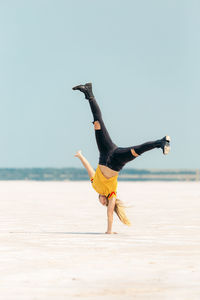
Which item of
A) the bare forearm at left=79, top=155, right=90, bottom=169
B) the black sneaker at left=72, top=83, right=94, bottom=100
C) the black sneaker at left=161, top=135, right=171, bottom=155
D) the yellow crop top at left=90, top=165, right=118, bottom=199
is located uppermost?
the black sneaker at left=72, top=83, right=94, bottom=100

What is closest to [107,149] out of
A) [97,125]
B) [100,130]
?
[100,130]

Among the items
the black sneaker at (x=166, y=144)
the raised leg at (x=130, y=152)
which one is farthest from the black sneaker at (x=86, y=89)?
the black sneaker at (x=166, y=144)

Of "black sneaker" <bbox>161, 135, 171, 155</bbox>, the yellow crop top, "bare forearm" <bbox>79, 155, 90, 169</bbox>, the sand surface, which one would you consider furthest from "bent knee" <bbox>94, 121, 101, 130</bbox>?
the sand surface

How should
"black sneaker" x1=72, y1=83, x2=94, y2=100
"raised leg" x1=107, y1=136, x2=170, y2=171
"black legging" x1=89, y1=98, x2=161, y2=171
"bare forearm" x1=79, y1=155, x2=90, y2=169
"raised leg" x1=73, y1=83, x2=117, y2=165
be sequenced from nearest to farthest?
"raised leg" x1=107, y1=136, x2=170, y2=171
"black legging" x1=89, y1=98, x2=161, y2=171
"raised leg" x1=73, y1=83, x2=117, y2=165
"black sneaker" x1=72, y1=83, x2=94, y2=100
"bare forearm" x1=79, y1=155, x2=90, y2=169

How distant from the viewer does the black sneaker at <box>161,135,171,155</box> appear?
10031 millimetres

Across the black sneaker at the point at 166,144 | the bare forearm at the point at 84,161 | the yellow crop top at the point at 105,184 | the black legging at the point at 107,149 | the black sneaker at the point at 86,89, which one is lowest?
the yellow crop top at the point at 105,184

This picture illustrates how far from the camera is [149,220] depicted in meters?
14.1

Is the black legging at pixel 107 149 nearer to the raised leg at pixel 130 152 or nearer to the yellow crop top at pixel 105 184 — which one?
the raised leg at pixel 130 152

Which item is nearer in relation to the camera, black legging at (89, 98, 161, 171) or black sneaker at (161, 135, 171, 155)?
black sneaker at (161, 135, 171, 155)

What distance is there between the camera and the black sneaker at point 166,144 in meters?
10.0

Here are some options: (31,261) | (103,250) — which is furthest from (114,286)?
(103,250)

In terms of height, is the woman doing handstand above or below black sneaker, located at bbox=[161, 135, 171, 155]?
below

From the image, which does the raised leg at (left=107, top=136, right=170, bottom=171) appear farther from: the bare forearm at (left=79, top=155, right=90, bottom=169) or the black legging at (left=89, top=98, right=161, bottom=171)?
the bare forearm at (left=79, top=155, right=90, bottom=169)

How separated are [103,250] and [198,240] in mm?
1960
